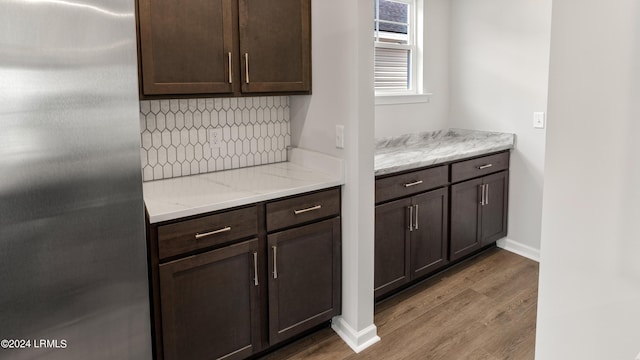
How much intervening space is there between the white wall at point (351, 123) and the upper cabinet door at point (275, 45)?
0.06 m

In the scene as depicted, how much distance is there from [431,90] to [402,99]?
1.30 ft

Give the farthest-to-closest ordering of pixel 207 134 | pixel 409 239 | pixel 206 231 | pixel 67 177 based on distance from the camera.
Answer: pixel 409 239, pixel 207 134, pixel 206 231, pixel 67 177

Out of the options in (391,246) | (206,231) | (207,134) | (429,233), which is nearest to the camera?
(206,231)

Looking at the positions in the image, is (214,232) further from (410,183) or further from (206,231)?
(410,183)

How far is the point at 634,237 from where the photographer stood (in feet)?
3.23

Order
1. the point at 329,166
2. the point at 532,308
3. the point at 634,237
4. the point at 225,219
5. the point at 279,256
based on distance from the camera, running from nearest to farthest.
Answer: the point at 634,237
the point at 225,219
the point at 279,256
the point at 329,166
the point at 532,308

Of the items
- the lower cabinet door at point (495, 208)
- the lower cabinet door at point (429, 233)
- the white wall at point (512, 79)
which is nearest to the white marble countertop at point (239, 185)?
the lower cabinet door at point (429, 233)

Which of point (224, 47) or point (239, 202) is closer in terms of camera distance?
point (239, 202)

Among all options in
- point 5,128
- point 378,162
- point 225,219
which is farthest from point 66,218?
point 378,162

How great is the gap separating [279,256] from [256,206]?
0.98 feet

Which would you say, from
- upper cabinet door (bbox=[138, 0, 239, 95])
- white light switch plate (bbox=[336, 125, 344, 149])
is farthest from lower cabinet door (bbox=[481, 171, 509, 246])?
upper cabinet door (bbox=[138, 0, 239, 95])

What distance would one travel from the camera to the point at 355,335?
2.38 m

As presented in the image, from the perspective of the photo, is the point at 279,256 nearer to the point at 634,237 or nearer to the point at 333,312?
the point at 333,312

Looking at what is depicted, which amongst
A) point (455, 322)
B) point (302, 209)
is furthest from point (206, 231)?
point (455, 322)
